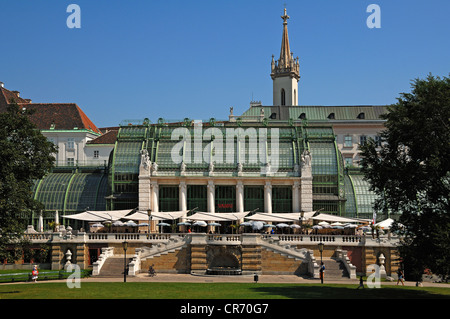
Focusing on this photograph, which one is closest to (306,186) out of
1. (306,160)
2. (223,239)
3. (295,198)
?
(295,198)

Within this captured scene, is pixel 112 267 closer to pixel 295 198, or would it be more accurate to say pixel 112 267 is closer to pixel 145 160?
pixel 145 160

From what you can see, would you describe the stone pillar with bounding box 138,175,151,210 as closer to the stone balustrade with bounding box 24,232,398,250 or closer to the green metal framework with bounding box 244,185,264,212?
the green metal framework with bounding box 244,185,264,212

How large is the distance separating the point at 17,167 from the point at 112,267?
13.2 metres

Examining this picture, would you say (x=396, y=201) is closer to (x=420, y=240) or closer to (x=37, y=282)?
(x=420, y=240)

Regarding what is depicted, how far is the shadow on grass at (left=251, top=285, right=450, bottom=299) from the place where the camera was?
1951 inches

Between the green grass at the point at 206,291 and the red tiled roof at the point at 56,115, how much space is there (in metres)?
77.4

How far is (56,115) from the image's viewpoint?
136 meters

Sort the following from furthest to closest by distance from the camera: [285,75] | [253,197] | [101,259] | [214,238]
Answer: [285,75]
[253,197]
[214,238]
[101,259]

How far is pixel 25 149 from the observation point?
2589 inches

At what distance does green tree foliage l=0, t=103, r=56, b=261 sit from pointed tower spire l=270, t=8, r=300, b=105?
98.4 metres

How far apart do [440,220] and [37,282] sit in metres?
34.6

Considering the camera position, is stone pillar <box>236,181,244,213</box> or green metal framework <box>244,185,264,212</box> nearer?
stone pillar <box>236,181,244,213</box>

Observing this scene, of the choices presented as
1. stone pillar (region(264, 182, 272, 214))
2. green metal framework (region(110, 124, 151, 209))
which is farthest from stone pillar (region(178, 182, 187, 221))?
stone pillar (region(264, 182, 272, 214))

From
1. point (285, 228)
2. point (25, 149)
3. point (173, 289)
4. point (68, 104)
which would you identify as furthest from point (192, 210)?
point (68, 104)
